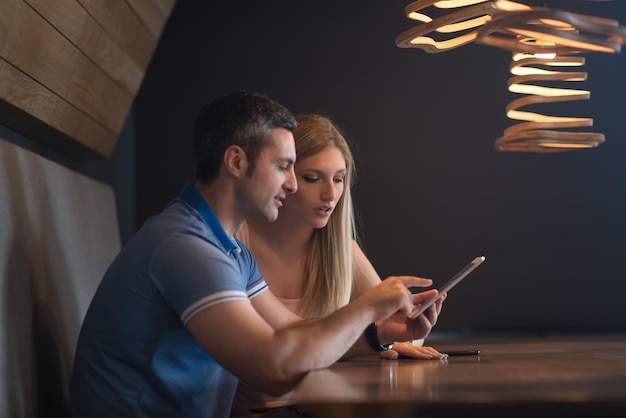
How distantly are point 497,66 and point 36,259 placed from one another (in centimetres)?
318

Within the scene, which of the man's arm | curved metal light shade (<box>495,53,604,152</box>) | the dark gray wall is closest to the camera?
the man's arm

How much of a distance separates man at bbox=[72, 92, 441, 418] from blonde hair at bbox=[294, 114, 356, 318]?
0.76 meters

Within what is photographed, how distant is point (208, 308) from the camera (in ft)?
6.48

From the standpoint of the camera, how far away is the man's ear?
95.0 inches

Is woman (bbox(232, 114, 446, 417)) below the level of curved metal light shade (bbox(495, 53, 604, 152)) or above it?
below

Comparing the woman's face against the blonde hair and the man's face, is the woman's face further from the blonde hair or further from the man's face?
the man's face

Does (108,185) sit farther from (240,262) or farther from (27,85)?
(240,262)

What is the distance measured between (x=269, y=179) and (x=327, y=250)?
100 cm

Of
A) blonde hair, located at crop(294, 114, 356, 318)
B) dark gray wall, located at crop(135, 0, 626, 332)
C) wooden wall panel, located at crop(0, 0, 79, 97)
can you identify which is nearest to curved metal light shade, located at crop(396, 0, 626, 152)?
blonde hair, located at crop(294, 114, 356, 318)

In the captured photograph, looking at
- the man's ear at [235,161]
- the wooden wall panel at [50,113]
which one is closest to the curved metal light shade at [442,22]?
the man's ear at [235,161]

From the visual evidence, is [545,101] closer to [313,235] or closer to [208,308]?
[313,235]

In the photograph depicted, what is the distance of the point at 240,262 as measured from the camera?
249cm

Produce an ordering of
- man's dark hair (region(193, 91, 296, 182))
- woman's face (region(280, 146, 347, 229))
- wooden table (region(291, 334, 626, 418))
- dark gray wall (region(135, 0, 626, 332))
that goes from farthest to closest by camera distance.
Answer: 1. dark gray wall (region(135, 0, 626, 332))
2. woman's face (region(280, 146, 347, 229))
3. man's dark hair (region(193, 91, 296, 182))
4. wooden table (region(291, 334, 626, 418))

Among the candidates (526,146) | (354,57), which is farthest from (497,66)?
(526,146)
